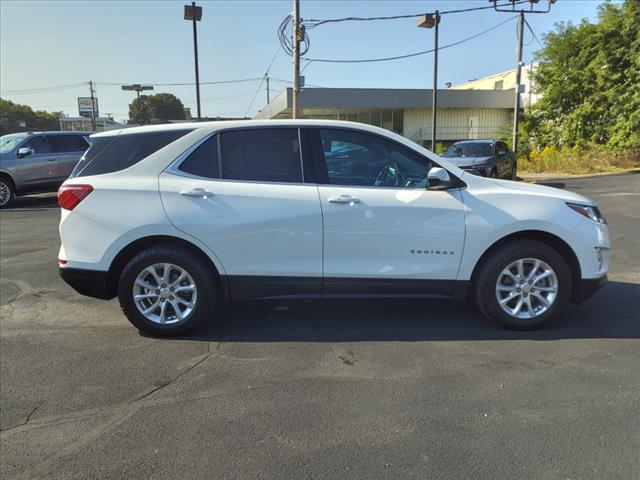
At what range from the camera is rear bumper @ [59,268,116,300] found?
14.1ft

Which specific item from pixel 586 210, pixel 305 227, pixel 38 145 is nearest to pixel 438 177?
pixel 305 227

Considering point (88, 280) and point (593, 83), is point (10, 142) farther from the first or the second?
point (593, 83)

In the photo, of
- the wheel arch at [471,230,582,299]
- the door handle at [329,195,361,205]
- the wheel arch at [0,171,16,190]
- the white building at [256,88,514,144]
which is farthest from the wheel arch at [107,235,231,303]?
the white building at [256,88,514,144]

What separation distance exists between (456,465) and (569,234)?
248cm

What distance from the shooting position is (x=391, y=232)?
165 inches

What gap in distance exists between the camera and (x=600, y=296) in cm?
542

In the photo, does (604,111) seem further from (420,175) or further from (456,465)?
(456,465)

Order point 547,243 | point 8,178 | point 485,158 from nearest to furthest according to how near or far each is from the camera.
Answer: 1. point 547,243
2. point 8,178
3. point 485,158

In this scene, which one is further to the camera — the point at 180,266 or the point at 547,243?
the point at 547,243

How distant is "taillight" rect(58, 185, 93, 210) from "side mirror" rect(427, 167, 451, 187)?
2822mm

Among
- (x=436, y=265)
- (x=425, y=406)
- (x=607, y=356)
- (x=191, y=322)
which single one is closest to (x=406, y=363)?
(x=425, y=406)

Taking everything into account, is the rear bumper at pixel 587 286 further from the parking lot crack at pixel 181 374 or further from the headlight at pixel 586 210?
the parking lot crack at pixel 181 374

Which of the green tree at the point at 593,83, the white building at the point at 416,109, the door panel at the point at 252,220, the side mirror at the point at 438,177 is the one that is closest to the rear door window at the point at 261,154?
the door panel at the point at 252,220

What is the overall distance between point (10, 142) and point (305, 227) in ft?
42.2
